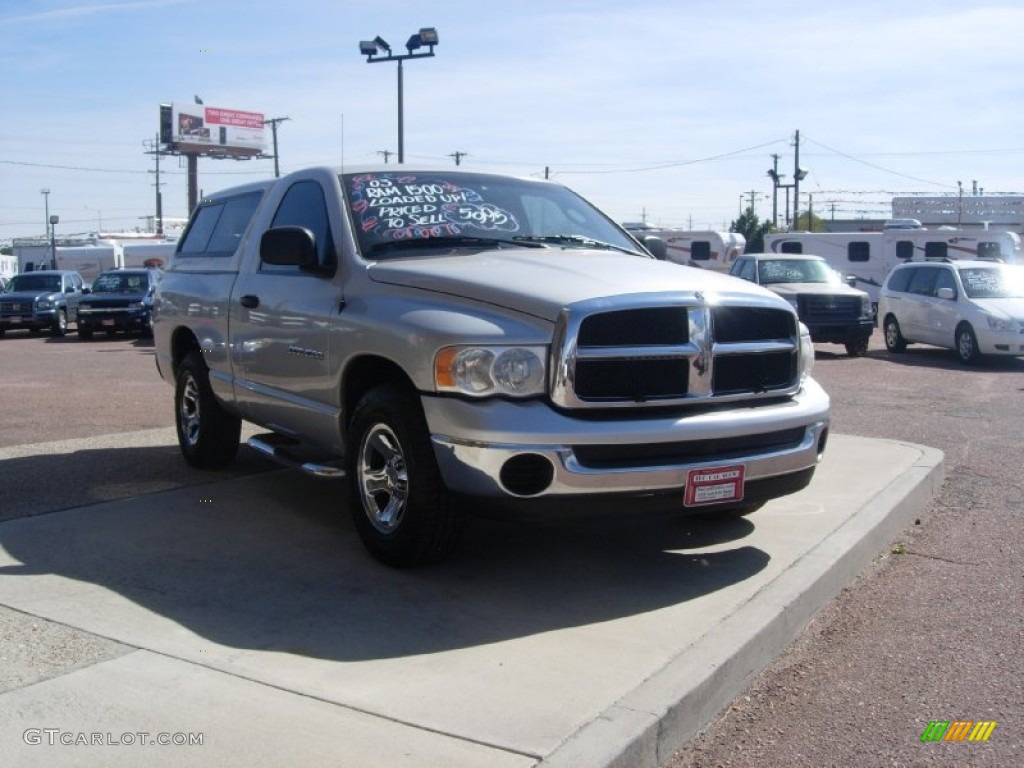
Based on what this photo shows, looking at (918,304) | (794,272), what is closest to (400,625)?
(918,304)

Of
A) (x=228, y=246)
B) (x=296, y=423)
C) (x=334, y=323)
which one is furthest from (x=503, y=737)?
(x=228, y=246)

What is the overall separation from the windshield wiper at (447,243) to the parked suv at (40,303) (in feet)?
76.6

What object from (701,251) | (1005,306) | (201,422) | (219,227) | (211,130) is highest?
(211,130)

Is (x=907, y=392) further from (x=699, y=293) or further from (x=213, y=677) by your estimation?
(x=213, y=677)

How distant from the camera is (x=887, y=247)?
34.9m

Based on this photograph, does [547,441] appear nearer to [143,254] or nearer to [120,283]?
[120,283]

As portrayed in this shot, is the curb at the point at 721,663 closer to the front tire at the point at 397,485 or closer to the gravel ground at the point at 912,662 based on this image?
the gravel ground at the point at 912,662

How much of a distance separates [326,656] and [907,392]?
11195 millimetres

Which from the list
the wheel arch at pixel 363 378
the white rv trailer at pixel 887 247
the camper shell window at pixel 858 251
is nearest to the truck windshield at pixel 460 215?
the wheel arch at pixel 363 378

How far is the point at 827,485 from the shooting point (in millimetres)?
7219

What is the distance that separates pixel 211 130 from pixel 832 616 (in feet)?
296

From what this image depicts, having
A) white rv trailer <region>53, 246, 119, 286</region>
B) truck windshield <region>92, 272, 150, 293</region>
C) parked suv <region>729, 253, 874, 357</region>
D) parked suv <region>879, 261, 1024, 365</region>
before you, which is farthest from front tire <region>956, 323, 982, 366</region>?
white rv trailer <region>53, 246, 119, 286</region>

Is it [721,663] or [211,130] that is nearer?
[721,663]

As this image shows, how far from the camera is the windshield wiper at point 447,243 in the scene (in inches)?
234
